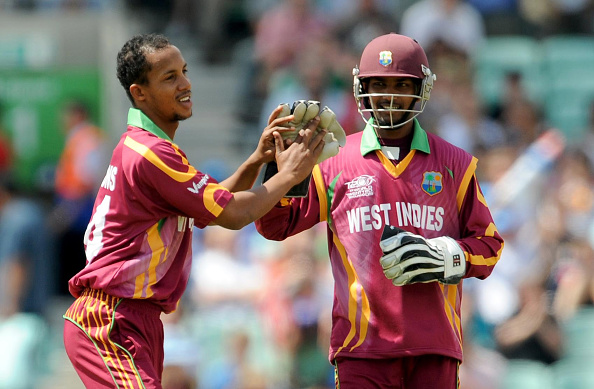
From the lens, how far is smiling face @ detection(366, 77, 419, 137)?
5.29 m

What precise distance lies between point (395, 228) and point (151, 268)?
1116 mm

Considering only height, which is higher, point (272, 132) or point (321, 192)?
point (272, 132)

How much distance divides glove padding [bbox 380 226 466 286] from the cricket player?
0.53 m

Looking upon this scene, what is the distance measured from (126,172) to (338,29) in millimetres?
7478

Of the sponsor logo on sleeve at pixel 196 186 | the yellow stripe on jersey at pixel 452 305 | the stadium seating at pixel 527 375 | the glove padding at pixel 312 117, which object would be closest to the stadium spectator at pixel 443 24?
the stadium seating at pixel 527 375

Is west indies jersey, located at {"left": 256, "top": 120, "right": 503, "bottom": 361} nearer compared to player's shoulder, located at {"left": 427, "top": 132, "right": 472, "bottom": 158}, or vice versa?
west indies jersey, located at {"left": 256, "top": 120, "right": 503, "bottom": 361}

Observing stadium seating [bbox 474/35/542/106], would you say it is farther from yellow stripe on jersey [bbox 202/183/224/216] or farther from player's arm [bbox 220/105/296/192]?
yellow stripe on jersey [bbox 202/183/224/216]

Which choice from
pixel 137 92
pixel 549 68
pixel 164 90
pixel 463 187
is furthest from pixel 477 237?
pixel 549 68

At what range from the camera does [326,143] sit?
17.5ft

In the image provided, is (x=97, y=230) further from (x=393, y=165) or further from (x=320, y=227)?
(x=320, y=227)

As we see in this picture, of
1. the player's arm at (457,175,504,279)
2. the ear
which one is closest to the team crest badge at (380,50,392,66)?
the player's arm at (457,175,504,279)

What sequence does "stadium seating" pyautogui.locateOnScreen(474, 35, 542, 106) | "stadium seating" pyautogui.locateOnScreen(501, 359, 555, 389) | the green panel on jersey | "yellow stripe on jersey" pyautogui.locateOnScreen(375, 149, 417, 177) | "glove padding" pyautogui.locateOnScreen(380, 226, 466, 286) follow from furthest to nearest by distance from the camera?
the green panel on jersey → "stadium seating" pyautogui.locateOnScreen(474, 35, 542, 106) → "stadium seating" pyautogui.locateOnScreen(501, 359, 555, 389) → "yellow stripe on jersey" pyautogui.locateOnScreen(375, 149, 417, 177) → "glove padding" pyautogui.locateOnScreen(380, 226, 466, 286)

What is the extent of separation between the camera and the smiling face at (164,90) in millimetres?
5227

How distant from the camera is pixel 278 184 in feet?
17.0
